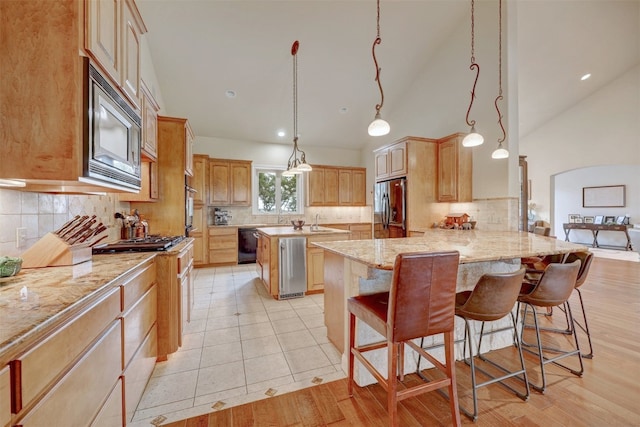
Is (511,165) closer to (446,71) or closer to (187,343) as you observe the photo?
(446,71)

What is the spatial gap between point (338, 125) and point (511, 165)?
369 centimetres

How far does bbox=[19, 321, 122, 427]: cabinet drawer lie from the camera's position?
30.7 inches

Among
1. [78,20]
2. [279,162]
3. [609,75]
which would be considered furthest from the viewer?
[279,162]

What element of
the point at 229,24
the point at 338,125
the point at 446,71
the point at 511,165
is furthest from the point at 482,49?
the point at 229,24

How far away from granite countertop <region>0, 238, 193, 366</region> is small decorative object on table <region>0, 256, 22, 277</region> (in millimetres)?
27

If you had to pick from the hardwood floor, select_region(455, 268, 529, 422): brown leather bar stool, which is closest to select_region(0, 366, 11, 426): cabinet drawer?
the hardwood floor

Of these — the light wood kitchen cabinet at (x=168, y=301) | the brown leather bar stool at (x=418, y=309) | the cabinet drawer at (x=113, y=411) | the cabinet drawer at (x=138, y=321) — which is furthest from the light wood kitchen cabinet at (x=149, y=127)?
the brown leather bar stool at (x=418, y=309)

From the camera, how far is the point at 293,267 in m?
3.60

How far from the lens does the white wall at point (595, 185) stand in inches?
286

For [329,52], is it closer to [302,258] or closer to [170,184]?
[170,184]

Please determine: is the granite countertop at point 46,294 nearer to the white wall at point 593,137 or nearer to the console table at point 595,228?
the white wall at point 593,137

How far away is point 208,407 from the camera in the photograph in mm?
1681

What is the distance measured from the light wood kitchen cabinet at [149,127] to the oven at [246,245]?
3087mm

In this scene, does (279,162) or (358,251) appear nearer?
(358,251)
